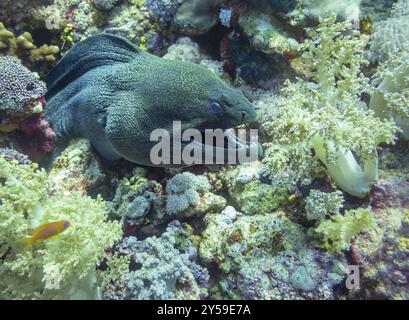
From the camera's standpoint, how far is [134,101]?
3.18m

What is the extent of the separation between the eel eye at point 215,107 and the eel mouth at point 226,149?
24 centimetres

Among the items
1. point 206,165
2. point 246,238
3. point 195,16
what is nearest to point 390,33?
point 195,16

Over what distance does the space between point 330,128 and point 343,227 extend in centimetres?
77

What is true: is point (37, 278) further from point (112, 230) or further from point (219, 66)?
point (219, 66)

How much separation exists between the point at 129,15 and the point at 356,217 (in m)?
3.34

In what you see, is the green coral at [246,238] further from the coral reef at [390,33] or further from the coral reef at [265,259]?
the coral reef at [390,33]

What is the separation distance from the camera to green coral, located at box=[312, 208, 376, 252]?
2.53 meters

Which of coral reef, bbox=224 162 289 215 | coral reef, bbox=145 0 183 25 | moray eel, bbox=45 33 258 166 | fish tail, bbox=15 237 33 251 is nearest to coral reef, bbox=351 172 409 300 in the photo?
coral reef, bbox=224 162 289 215

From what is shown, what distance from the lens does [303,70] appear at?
12.6 ft

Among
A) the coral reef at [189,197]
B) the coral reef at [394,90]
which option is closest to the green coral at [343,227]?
the coral reef at [394,90]

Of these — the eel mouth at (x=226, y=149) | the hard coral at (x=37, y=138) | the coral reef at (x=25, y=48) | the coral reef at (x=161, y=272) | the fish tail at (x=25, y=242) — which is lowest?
the coral reef at (x=161, y=272)

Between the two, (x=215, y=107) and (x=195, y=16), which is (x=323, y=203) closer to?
(x=215, y=107)

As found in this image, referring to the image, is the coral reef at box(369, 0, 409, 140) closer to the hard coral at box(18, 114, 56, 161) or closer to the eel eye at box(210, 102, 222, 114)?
the eel eye at box(210, 102, 222, 114)

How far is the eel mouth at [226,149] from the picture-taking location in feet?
10.1
